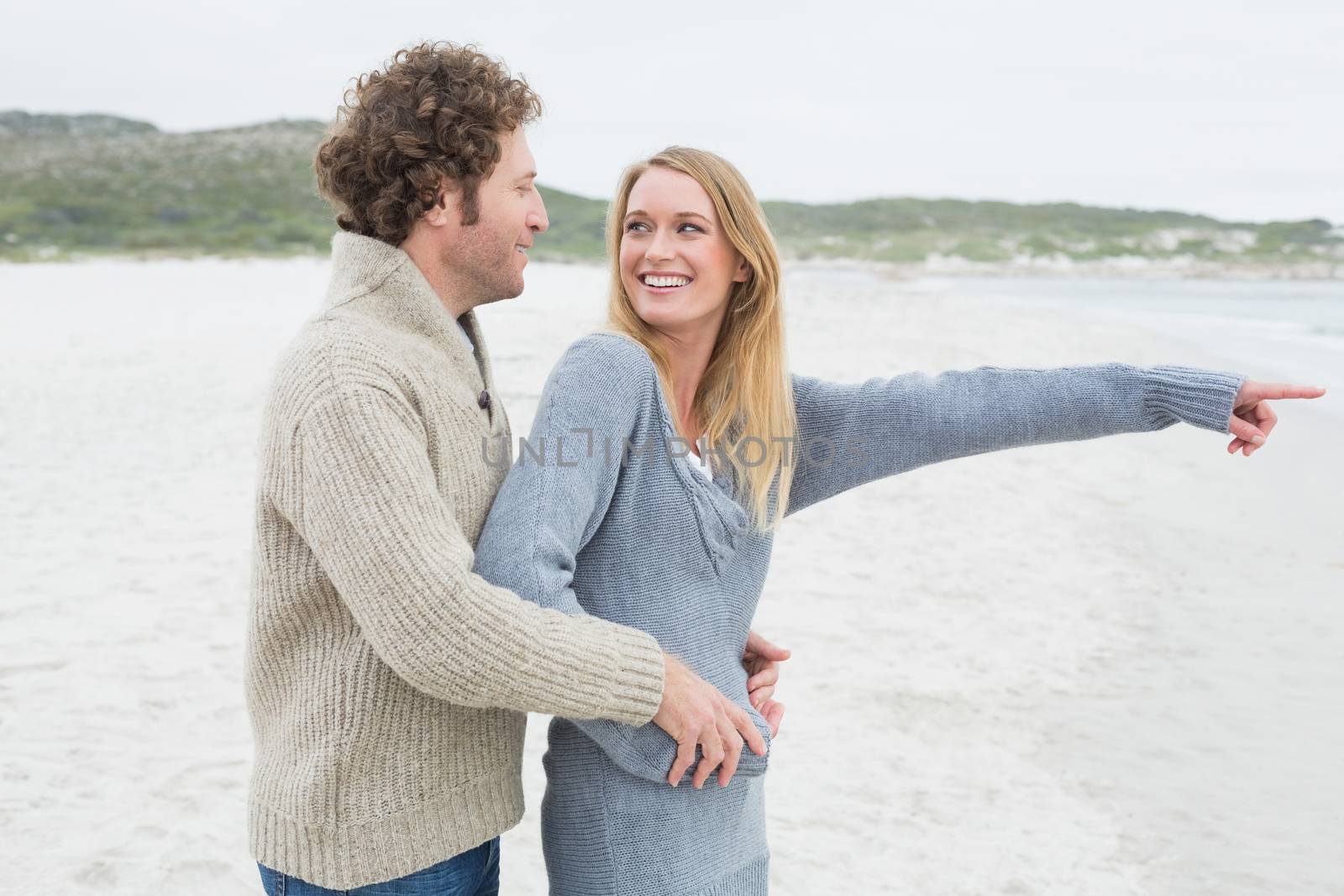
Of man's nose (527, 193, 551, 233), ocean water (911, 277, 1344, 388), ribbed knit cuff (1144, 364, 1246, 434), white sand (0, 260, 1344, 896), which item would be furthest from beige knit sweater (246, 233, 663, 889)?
ocean water (911, 277, 1344, 388)

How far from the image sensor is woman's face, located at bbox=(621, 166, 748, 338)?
185 centimetres

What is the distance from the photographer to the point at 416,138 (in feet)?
4.99

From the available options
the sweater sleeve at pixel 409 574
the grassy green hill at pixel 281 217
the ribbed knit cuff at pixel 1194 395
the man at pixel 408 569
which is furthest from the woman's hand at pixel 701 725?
the grassy green hill at pixel 281 217

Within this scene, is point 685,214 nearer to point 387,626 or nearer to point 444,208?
point 444,208

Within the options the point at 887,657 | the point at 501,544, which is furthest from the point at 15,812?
the point at 887,657

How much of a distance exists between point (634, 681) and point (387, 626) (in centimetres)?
32

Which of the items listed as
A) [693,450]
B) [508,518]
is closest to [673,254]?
[693,450]

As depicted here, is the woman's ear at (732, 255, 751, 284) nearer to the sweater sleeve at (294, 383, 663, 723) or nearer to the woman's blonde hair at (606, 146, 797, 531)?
the woman's blonde hair at (606, 146, 797, 531)

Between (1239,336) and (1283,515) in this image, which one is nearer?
(1283,515)

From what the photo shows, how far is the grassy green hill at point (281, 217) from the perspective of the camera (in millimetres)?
33781

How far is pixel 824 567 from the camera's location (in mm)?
5492

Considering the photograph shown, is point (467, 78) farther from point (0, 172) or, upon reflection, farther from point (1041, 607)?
point (0, 172)

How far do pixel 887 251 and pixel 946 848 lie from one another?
2327 inches

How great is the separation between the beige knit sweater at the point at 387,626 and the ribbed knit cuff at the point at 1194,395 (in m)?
0.91
